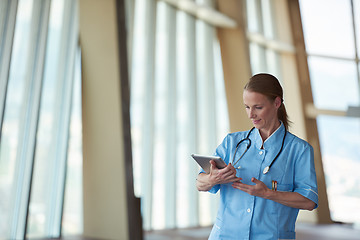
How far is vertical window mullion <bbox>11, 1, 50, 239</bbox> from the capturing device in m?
3.72

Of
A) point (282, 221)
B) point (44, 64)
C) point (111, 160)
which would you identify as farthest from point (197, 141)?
point (282, 221)

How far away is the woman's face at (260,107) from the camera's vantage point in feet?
4.37

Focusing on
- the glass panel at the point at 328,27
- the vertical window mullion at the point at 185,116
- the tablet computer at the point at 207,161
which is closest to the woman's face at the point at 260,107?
the tablet computer at the point at 207,161

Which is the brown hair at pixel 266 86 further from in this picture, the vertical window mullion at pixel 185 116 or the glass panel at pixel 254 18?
the glass panel at pixel 254 18

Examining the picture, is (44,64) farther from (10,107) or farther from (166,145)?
(166,145)

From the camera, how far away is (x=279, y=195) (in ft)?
4.13

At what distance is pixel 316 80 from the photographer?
5980 mm

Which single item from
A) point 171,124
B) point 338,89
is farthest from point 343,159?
point 171,124

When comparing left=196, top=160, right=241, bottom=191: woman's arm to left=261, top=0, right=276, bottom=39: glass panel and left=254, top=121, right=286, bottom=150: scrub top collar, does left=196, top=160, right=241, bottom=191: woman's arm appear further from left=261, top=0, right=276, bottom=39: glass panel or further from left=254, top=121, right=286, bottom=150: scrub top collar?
left=261, top=0, right=276, bottom=39: glass panel

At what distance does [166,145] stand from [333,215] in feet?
9.15

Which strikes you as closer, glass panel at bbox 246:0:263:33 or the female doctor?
the female doctor

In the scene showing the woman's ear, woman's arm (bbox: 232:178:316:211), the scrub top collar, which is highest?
the woman's ear

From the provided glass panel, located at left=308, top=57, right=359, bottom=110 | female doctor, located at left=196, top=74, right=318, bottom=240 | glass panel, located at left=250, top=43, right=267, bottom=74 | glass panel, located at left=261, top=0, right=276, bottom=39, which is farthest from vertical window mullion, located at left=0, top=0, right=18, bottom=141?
glass panel, located at left=308, top=57, right=359, bottom=110

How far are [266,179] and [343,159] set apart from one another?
5.21m
